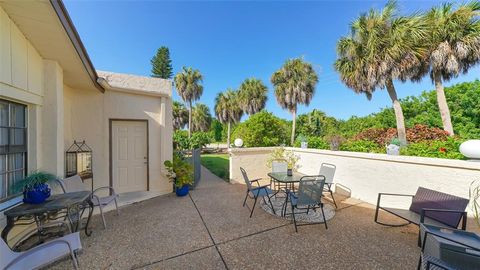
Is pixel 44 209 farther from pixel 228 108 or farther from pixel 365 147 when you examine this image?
pixel 228 108

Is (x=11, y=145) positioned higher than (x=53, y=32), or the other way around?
(x=53, y=32)

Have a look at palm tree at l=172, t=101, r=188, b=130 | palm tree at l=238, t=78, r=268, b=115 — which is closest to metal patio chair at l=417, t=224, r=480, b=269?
palm tree at l=238, t=78, r=268, b=115

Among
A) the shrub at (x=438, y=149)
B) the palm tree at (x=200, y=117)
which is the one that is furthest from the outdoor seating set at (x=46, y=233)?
the palm tree at (x=200, y=117)

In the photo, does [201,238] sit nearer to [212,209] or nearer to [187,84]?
[212,209]

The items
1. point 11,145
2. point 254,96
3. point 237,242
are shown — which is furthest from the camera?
point 254,96

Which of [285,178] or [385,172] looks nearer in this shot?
[385,172]

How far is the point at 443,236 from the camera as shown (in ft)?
6.91

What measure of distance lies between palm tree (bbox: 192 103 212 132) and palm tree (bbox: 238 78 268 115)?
9.83 m

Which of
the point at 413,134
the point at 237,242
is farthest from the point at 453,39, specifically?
the point at 237,242

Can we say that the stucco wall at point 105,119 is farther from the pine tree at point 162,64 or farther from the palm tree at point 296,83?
the pine tree at point 162,64

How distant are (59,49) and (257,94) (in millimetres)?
18508

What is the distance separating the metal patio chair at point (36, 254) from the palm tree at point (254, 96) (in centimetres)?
1928

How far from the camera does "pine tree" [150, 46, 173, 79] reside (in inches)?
912

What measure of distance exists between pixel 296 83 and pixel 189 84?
444 inches
